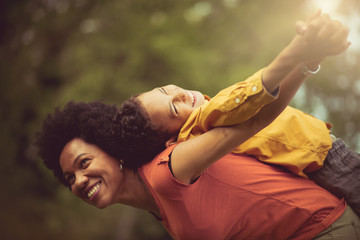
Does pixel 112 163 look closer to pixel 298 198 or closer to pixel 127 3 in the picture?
pixel 298 198

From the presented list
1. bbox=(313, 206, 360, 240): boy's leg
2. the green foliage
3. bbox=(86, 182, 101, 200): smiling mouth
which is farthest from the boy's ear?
the green foliage

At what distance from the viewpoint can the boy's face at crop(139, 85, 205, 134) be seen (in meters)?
1.99

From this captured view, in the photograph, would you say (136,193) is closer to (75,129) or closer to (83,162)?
(83,162)

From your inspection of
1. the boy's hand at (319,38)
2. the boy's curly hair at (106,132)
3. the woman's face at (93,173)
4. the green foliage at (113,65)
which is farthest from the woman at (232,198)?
the green foliage at (113,65)

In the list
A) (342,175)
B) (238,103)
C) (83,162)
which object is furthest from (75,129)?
(342,175)

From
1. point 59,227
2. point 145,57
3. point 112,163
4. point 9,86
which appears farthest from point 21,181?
point 112,163

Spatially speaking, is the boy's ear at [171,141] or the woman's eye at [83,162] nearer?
the boy's ear at [171,141]

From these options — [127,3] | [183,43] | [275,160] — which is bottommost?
[275,160]

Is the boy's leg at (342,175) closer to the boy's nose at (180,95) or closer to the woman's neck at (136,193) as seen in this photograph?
the boy's nose at (180,95)

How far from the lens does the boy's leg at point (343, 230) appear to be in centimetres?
188

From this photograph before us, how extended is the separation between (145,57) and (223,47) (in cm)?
147

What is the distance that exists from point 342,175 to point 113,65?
558cm

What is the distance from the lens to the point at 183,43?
652 cm

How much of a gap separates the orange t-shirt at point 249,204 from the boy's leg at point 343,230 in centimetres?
3
